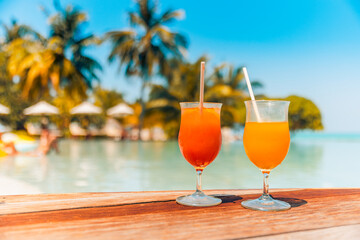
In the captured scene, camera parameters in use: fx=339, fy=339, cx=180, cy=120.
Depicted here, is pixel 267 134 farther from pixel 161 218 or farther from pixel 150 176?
pixel 150 176

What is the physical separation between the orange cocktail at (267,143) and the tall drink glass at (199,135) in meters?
0.12

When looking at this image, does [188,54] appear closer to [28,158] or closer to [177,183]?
[28,158]

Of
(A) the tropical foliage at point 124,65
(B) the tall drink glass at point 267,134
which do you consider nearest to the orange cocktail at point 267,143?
(B) the tall drink glass at point 267,134

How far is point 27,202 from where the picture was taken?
95cm

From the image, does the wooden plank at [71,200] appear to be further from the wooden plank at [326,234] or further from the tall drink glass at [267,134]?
the wooden plank at [326,234]

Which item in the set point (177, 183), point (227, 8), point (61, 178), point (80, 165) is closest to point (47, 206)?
point (177, 183)

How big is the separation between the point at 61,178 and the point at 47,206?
245 inches

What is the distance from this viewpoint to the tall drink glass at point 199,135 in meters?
1.11

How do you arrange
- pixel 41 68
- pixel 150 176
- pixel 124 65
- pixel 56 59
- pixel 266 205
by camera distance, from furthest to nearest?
pixel 124 65 → pixel 56 59 → pixel 41 68 → pixel 150 176 → pixel 266 205

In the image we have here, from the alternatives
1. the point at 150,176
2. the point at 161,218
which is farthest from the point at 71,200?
the point at 150,176

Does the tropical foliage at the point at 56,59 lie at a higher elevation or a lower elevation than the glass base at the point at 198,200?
higher

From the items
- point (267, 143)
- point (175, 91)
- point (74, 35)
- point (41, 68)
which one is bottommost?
point (267, 143)

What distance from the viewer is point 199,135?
1.12 metres

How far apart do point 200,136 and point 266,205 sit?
306 millimetres
